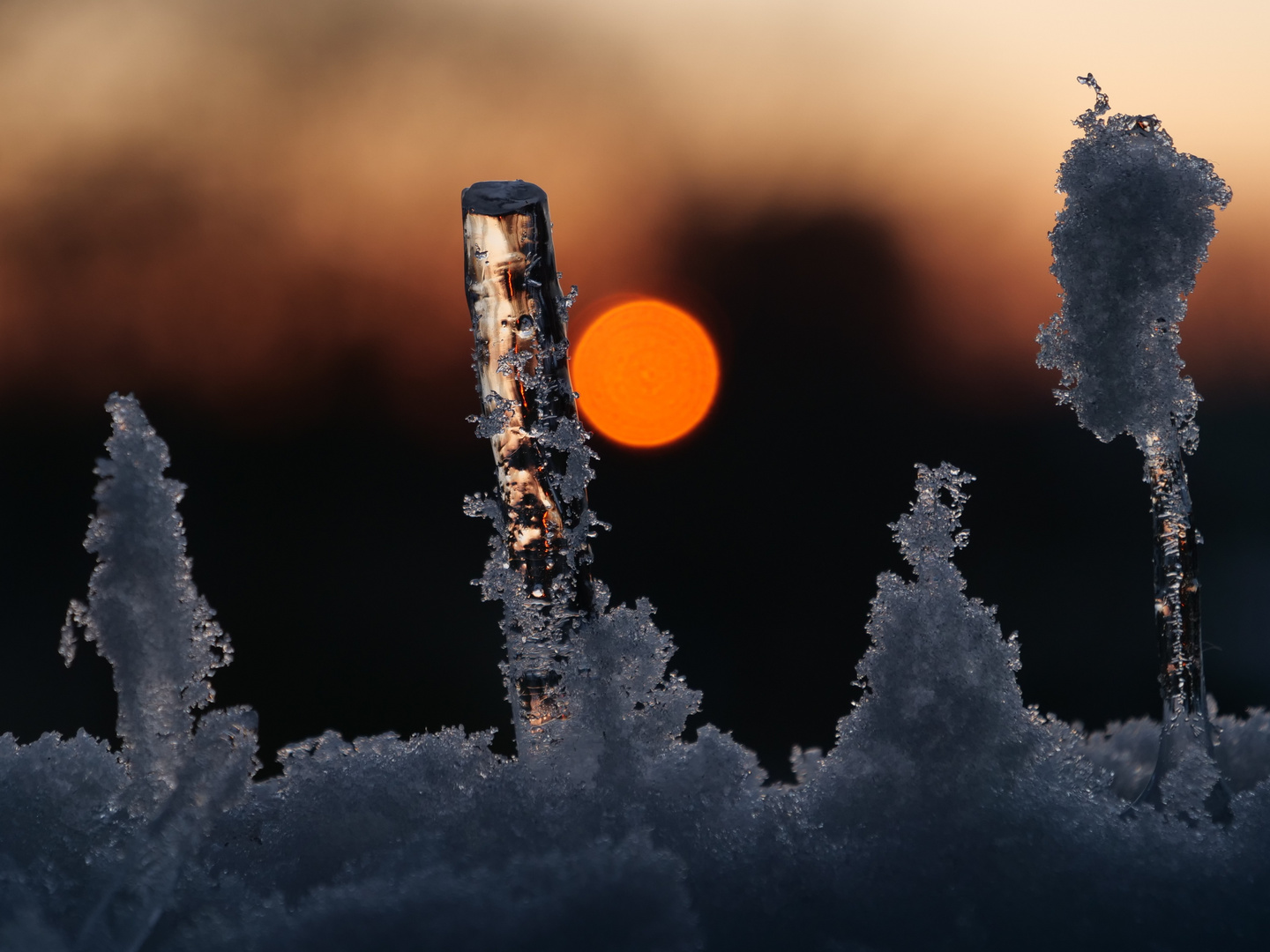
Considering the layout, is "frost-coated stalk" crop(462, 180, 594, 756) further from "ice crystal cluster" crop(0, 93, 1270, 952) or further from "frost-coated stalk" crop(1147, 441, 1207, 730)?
"frost-coated stalk" crop(1147, 441, 1207, 730)

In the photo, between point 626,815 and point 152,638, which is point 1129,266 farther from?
point 152,638

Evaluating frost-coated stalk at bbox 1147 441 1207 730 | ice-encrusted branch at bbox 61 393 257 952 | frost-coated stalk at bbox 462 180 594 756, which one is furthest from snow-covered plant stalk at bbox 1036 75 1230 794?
ice-encrusted branch at bbox 61 393 257 952

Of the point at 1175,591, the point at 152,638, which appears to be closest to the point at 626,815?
the point at 152,638

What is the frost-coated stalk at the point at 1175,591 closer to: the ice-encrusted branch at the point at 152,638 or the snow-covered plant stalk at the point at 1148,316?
the snow-covered plant stalk at the point at 1148,316

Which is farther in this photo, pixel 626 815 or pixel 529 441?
pixel 529 441

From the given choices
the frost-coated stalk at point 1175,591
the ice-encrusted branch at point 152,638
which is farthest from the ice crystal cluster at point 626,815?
the frost-coated stalk at point 1175,591

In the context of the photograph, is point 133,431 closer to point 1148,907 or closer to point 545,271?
point 545,271

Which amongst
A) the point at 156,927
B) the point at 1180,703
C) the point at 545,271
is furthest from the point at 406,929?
the point at 1180,703
